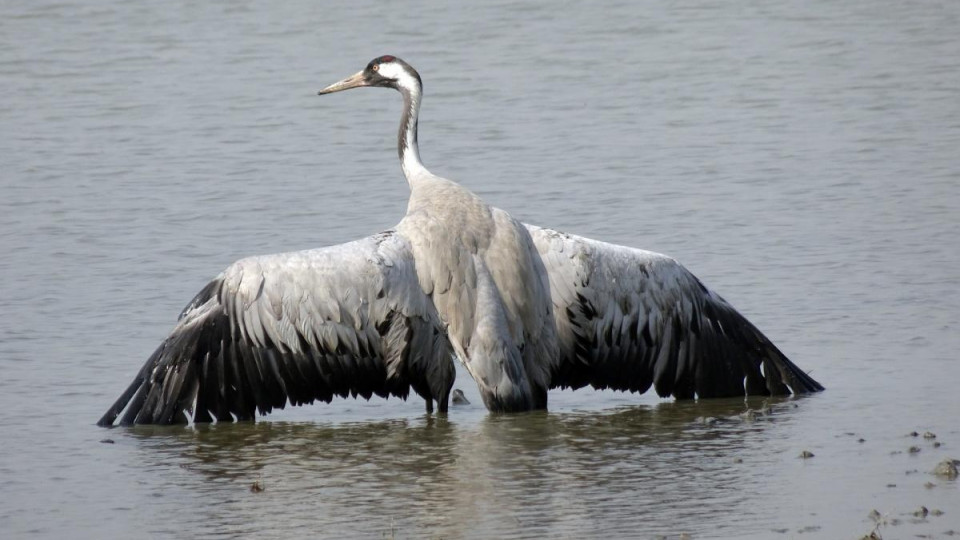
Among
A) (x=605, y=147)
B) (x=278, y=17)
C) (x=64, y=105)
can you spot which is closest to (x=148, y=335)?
(x=605, y=147)

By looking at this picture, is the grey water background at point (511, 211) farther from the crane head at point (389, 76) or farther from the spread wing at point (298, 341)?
the crane head at point (389, 76)

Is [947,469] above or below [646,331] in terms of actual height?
below

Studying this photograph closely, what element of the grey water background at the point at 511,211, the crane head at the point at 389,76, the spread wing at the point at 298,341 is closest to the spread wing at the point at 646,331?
the grey water background at the point at 511,211

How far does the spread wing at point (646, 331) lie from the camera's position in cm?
923

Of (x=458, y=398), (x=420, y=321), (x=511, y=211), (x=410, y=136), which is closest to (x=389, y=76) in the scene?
(x=410, y=136)

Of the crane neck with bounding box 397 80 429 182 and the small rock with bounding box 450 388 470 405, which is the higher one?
the crane neck with bounding box 397 80 429 182

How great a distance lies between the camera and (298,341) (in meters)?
9.05

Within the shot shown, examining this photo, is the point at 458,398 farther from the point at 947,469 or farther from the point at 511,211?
the point at 511,211

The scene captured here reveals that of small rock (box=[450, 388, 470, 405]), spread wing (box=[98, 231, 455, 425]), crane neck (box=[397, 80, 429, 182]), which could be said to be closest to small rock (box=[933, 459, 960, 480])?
spread wing (box=[98, 231, 455, 425])

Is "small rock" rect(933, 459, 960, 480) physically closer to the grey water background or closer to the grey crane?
the grey water background

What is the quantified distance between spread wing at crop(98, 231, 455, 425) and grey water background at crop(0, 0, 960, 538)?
0.19m

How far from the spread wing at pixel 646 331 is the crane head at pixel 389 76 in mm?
2164

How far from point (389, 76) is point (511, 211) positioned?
8.22 ft

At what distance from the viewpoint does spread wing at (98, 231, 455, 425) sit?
29.3ft
